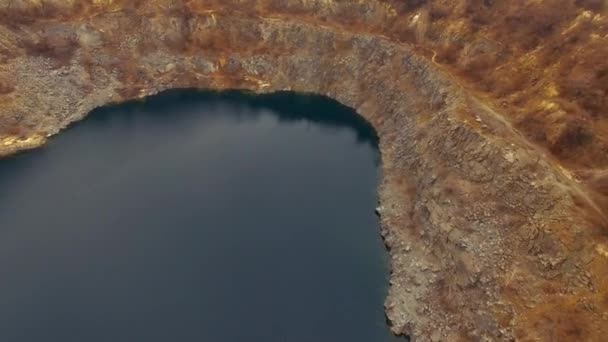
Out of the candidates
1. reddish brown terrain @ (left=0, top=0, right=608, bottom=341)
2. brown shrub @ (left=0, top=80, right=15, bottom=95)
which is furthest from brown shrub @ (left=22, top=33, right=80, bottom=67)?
brown shrub @ (left=0, top=80, right=15, bottom=95)

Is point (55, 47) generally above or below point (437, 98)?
below

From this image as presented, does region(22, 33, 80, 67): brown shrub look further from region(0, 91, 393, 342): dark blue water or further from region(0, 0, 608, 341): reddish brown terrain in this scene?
region(0, 91, 393, 342): dark blue water

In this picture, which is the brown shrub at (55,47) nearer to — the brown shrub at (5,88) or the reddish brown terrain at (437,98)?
the reddish brown terrain at (437,98)

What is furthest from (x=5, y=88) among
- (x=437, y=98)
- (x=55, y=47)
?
(x=437, y=98)

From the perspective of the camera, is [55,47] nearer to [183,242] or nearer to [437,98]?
[183,242]

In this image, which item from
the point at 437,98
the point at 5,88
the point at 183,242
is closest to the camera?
the point at 183,242

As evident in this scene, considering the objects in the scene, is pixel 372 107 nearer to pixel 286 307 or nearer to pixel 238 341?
pixel 286 307

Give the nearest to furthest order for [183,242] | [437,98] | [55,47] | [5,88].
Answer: [183,242] → [437,98] → [5,88] → [55,47]
